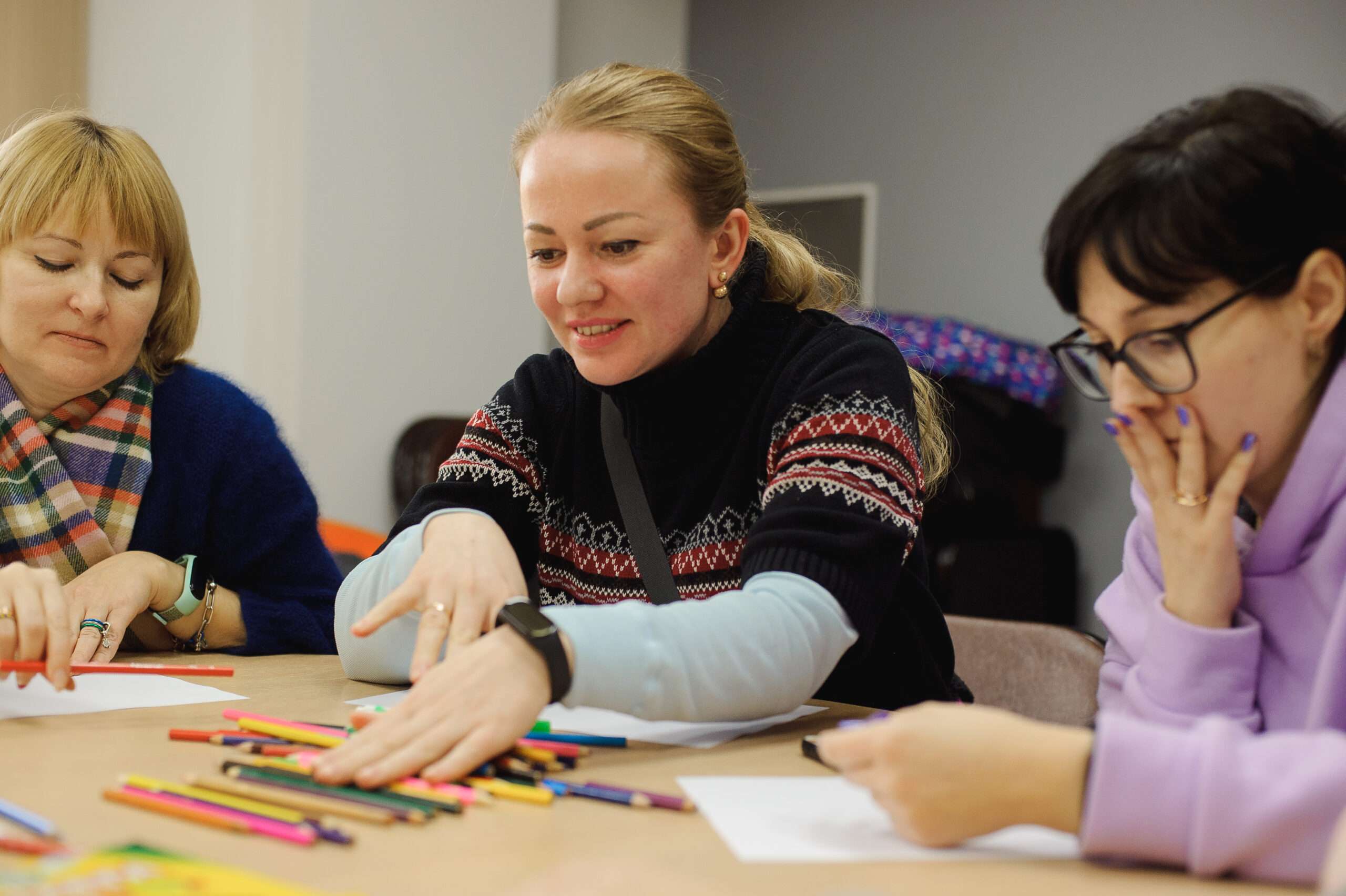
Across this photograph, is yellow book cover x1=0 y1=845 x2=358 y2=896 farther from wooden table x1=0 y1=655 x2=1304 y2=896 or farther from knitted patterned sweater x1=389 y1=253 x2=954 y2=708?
knitted patterned sweater x1=389 y1=253 x2=954 y2=708

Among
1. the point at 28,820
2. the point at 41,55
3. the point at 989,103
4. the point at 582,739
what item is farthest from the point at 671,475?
the point at 989,103

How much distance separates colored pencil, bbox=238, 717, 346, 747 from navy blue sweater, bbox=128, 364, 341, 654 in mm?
632

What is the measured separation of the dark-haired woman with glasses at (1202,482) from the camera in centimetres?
74

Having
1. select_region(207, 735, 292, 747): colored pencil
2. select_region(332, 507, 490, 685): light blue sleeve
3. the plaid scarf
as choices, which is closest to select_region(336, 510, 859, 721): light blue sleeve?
select_region(207, 735, 292, 747): colored pencil

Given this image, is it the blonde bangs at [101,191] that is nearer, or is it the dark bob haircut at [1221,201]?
the dark bob haircut at [1221,201]

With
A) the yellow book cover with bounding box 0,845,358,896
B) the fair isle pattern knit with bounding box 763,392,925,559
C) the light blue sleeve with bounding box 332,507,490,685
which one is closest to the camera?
the yellow book cover with bounding box 0,845,358,896

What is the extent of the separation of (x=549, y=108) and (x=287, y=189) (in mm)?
2195

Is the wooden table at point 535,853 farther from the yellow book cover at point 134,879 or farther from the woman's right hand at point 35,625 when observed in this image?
the woman's right hand at point 35,625

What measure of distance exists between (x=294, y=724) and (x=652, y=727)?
0.99 ft

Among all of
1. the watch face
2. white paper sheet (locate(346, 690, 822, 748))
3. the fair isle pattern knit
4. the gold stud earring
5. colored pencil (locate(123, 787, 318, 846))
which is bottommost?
white paper sheet (locate(346, 690, 822, 748))

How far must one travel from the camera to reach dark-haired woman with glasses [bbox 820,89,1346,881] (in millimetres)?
742

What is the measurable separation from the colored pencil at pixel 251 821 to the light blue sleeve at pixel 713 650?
0.27m

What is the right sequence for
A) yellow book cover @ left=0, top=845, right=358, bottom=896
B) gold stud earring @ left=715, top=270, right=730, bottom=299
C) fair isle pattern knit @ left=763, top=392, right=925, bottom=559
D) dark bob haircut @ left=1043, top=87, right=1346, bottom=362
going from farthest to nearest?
gold stud earring @ left=715, top=270, right=730, bottom=299, fair isle pattern knit @ left=763, top=392, right=925, bottom=559, dark bob haircut @ left=1043, top=87, right=1346, bottom=362, yellow book cover @ left=0, top=845, right=358, bottom=896

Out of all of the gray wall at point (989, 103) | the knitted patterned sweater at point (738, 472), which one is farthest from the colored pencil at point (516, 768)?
the gray wall at point (989, 103)
